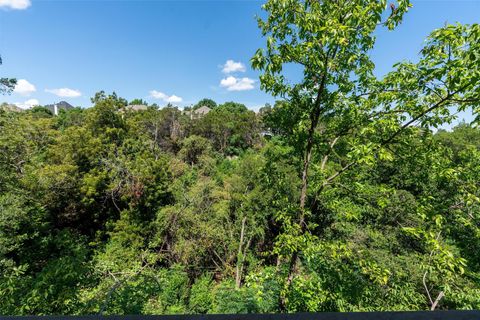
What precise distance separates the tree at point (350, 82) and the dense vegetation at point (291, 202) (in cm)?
2

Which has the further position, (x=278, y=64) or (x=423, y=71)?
(x=278, y=64)

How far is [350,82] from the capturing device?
3107 millimetres

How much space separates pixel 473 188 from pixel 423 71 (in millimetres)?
1604

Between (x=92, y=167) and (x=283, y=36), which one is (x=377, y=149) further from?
(x=92, y=167)

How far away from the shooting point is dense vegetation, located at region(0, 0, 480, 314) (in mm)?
2621

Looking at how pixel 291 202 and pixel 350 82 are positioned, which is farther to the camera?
pixel 291 202

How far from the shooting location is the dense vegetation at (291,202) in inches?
103

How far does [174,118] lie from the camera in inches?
1126

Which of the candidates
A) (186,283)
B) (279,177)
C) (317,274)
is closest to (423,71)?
(279,177)

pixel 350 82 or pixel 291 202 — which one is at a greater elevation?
pixel 350 82

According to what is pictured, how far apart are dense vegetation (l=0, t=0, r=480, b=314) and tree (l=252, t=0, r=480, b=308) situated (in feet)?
0.06

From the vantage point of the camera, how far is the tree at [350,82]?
2207mm

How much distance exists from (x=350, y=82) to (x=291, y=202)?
2.57 m

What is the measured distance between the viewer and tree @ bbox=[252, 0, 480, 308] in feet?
7.24
